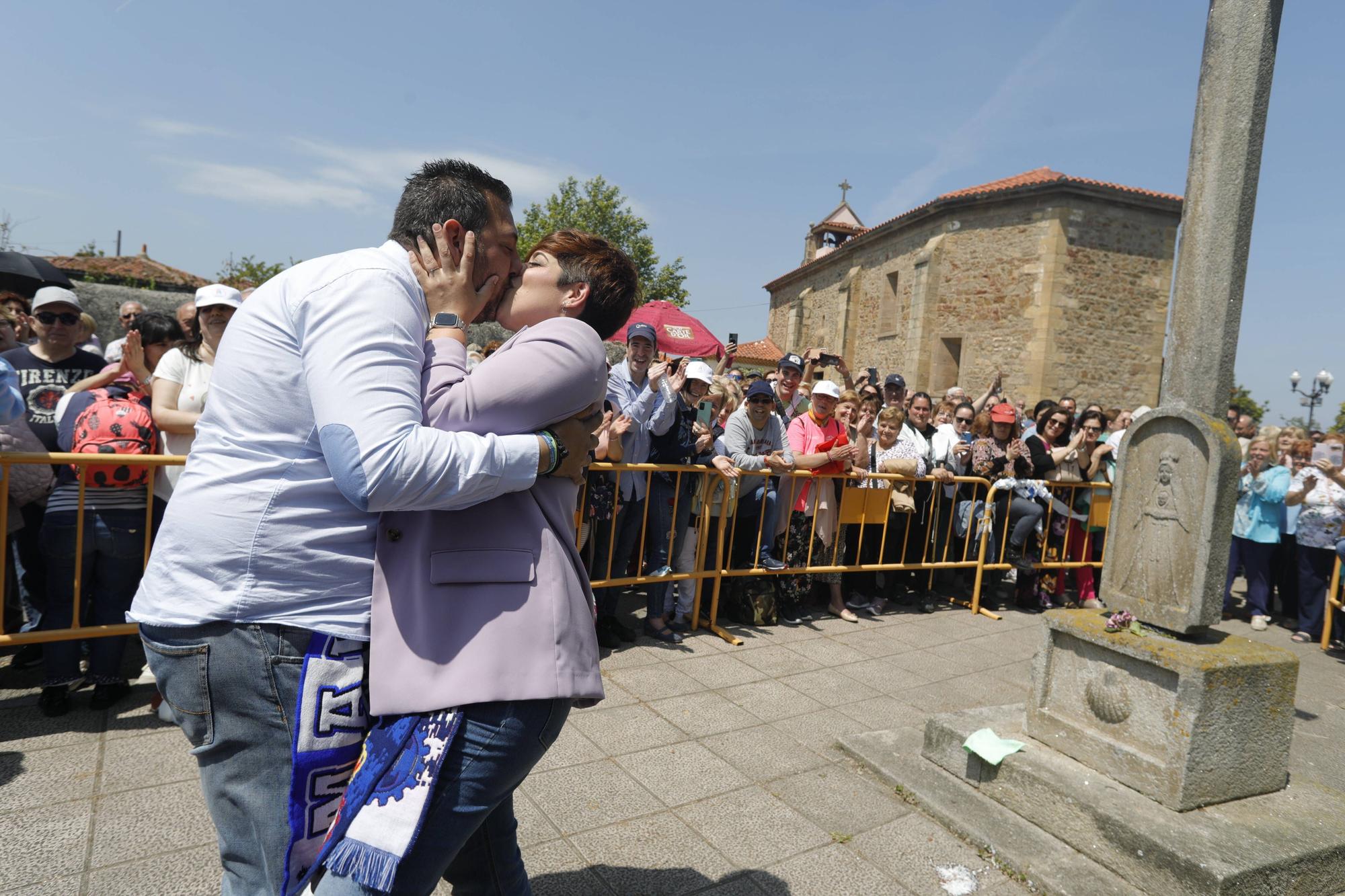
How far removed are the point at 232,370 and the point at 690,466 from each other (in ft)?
15.1

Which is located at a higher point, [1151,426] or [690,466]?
[1151,426]

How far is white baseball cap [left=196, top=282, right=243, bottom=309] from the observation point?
14.1ft

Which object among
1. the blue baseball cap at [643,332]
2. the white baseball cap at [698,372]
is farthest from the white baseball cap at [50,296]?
the white baseball cap at [698,372]

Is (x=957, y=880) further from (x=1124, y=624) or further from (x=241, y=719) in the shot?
(x=241, y=719)

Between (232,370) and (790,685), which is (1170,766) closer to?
(790,685)

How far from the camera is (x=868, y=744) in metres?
4.09

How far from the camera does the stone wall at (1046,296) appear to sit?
882 inches

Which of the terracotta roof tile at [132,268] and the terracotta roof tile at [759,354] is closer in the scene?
the terracotta roof tile at [132,268]

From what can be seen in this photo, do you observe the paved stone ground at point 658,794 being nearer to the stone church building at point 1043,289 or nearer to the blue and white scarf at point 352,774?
the blue and white scarf at point 352,774

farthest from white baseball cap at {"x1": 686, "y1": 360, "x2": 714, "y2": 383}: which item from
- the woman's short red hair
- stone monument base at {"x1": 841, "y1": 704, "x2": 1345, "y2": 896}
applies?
the woman's short red hair

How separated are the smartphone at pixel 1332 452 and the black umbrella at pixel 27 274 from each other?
469 inches

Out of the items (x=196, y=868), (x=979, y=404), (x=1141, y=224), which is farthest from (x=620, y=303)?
(x=1141, y=224)

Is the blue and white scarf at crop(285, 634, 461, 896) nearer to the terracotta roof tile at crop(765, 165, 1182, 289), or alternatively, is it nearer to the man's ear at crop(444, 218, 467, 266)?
the man's ear at crop(444, 218, 467, 266)

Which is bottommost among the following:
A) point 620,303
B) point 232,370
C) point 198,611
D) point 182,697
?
point 182,697
